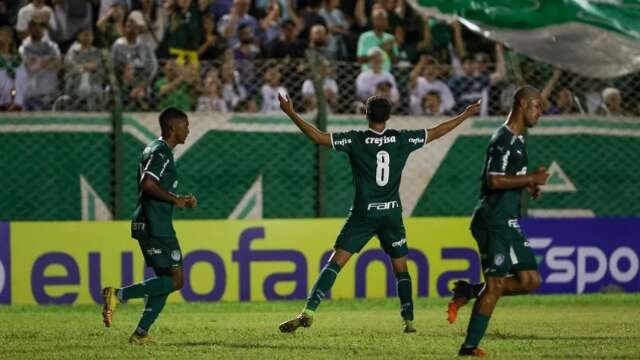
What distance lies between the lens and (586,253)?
15.6m

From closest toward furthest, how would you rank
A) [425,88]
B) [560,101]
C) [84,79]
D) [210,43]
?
[84,79], [425,88], [560,101], [210,43]

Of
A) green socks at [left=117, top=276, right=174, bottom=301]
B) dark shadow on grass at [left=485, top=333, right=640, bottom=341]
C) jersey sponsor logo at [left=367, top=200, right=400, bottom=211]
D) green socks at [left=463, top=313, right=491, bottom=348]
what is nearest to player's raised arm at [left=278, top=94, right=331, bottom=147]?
jersey sponsor logo at [left=367, top=200, right=400, bottom=211]

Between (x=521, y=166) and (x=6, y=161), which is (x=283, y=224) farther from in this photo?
(x=521, y=166)

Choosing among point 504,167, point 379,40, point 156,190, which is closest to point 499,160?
point 504,167

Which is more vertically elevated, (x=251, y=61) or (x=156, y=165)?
(x=251, y=61)

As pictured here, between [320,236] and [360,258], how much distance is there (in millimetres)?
545

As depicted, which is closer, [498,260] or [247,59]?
[498,260]

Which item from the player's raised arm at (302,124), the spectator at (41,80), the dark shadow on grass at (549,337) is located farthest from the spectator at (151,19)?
the dark shadow on grass at (549,337)

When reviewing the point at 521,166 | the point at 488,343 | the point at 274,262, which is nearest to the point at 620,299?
the point at 274,262

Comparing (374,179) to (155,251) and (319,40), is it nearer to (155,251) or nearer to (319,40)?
(155,251)

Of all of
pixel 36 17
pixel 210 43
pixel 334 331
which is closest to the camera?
pixel 334 331

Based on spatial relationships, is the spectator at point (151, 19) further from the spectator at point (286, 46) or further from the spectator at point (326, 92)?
the spectator at point (326, 92)

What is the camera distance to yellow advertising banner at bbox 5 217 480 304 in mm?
14547

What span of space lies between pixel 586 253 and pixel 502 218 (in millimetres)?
6785
